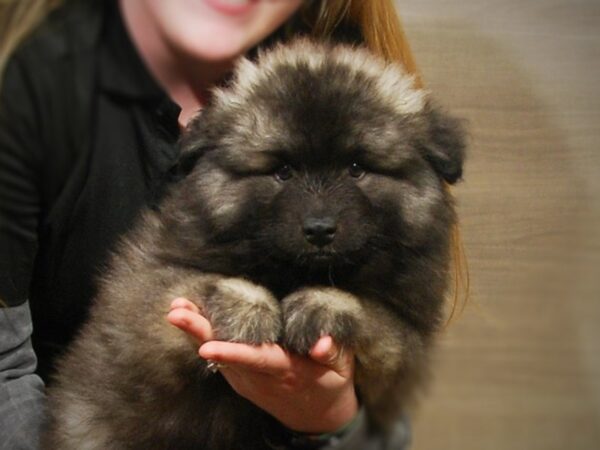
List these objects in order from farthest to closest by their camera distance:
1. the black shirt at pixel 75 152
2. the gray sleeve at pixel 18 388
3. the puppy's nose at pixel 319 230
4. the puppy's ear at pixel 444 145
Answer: the gray sleeve at pixel 18 388
the puppy's ear at pixel 444 145
the puppy's nose at pixel 319 230
the black shirt at pixel 75 152

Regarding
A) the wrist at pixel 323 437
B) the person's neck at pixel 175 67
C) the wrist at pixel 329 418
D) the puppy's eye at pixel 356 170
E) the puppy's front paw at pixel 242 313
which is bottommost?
the wrist at pixel 323 437

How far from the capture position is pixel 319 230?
1.04 meters

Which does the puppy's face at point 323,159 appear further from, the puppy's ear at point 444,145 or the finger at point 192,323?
the finger at point 192,323

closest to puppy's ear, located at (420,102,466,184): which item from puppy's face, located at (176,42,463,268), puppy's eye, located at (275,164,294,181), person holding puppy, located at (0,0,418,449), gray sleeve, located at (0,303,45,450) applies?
puppy's face, located at (176,42,463,268)

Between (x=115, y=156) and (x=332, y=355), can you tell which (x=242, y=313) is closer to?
(x=332, y=355)

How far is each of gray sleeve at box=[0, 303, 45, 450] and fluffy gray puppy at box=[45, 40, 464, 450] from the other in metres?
0.12

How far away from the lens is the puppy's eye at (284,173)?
1.11 metres

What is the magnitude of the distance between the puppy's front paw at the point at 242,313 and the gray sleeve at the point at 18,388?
43 cm

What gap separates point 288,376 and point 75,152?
1.44 ft

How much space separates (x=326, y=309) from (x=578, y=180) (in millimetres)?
453

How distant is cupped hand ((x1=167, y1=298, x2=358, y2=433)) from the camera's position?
107 cm

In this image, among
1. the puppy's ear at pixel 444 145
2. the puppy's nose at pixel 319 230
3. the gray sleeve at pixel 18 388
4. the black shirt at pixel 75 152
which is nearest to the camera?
the black shirt at pixel 75 152

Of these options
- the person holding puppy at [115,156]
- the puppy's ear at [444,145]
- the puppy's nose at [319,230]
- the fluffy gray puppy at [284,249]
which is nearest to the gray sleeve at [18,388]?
the person holding puppy at [115,156]

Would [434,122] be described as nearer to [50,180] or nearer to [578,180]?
[578,180]
